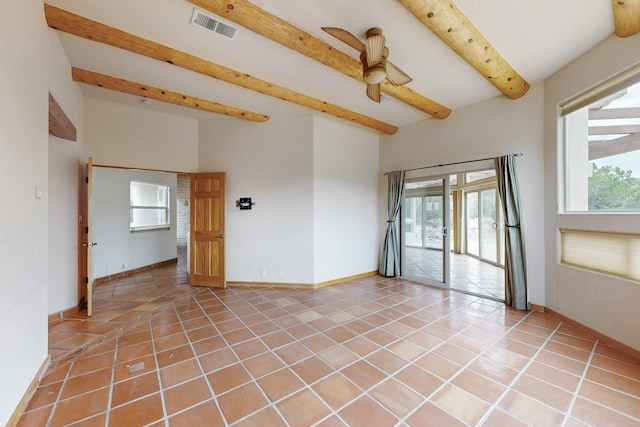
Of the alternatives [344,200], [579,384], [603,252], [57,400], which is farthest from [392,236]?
[57,400]

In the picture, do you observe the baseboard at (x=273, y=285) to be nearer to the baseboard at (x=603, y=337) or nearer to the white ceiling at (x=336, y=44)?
the white ceiling at (x=336, y=44)

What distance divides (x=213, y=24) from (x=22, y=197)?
80.4 inches

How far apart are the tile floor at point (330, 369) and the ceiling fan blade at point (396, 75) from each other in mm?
2718

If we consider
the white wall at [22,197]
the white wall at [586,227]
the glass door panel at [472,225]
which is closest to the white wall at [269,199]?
the white wall at [22,197]

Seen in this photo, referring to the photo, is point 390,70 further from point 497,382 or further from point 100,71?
point 100,71

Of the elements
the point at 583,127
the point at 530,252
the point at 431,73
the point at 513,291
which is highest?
the point at 431,73

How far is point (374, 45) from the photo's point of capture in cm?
217

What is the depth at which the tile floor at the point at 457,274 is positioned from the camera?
4.39 meters

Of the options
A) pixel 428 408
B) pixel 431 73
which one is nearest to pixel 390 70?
pixel 431 73

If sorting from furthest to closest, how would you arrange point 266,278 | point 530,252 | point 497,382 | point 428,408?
point 266,278, point 530,252, point 497,382, point 428,408

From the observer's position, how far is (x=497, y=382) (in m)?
1.96

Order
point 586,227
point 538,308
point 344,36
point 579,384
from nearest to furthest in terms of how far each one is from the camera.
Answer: point 579,384 < point 344,36 < point 586,227 < point 538,308

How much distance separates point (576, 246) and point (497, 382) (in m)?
2.18

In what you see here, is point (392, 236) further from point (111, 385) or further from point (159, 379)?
point (111, 385)
